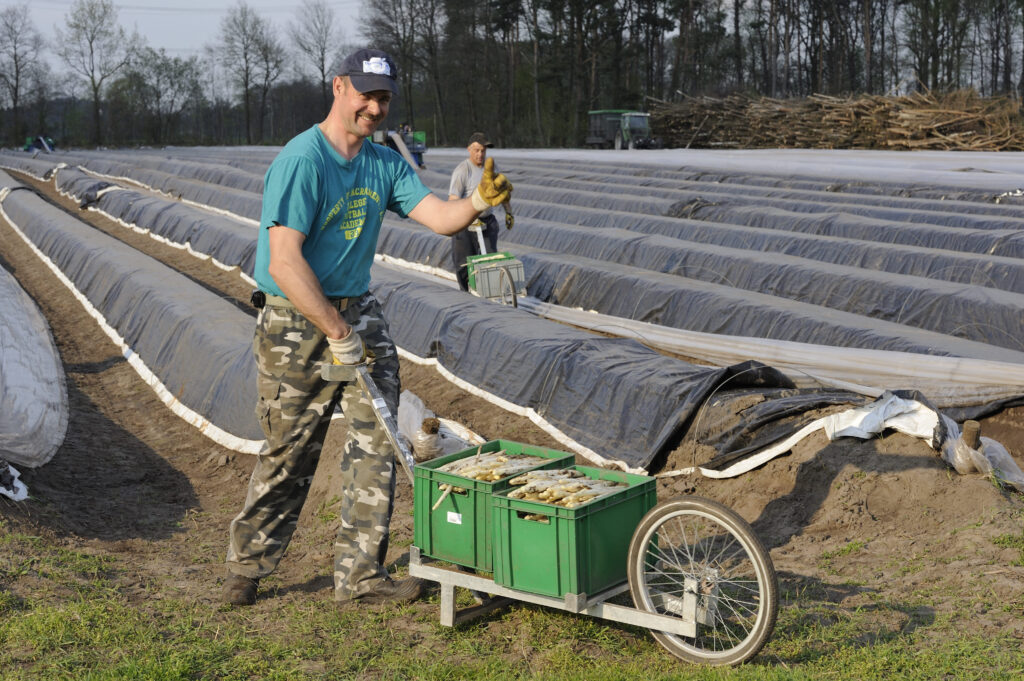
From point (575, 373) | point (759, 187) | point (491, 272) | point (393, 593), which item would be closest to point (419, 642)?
point (393, 593)

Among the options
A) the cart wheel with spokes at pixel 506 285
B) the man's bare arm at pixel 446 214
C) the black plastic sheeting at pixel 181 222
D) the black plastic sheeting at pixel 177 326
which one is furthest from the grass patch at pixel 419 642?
the black plastic sheeting at pixel 181 222

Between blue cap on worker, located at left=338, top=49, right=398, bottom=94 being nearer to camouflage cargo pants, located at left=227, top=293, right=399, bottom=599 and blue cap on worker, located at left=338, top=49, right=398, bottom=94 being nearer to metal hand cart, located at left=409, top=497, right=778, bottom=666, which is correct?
camouflage cargo pants, located at left=227, top=293, right=399, bottom=599

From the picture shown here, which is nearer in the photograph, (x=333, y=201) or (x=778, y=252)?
(x=333, y=201)

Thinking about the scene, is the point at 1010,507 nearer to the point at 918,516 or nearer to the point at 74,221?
the point at 918,516

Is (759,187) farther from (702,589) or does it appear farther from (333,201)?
(702,589)

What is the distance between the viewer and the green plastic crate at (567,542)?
3234 mm

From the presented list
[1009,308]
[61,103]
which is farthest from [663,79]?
[1009,308]

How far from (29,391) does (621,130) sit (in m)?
32.3

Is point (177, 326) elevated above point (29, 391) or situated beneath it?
elevated above

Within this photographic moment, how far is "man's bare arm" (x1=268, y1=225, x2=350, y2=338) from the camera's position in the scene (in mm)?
3506

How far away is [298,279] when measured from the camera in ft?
11.5

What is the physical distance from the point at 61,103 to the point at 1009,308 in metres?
70.6

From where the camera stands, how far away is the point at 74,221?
59.9ft

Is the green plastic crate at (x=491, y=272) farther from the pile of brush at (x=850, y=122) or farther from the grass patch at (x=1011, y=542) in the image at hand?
the pile of brush at (x=850, y=122)
